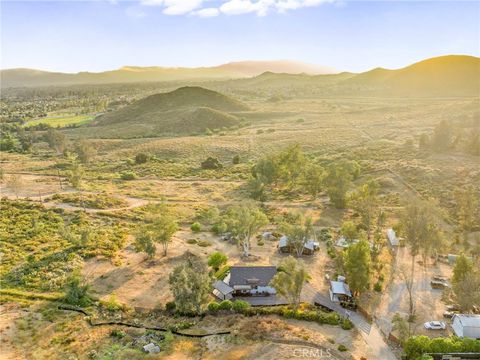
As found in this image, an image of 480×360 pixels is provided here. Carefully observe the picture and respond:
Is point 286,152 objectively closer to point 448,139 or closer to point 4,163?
point 448,139

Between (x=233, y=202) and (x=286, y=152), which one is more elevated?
(x=286, y=152)

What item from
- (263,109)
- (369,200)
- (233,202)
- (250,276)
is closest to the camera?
(250,276)

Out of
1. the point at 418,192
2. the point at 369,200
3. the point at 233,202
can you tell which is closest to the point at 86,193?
the point at 233,202

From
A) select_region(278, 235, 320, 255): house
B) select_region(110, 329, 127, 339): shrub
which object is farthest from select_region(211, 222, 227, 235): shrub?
select_region(110, 329, 127, 339): shrub

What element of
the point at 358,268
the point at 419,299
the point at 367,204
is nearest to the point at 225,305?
the point at 358,268

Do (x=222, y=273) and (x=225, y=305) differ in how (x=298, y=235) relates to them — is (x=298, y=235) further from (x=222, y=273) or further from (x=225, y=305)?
(x=225, y=305)
